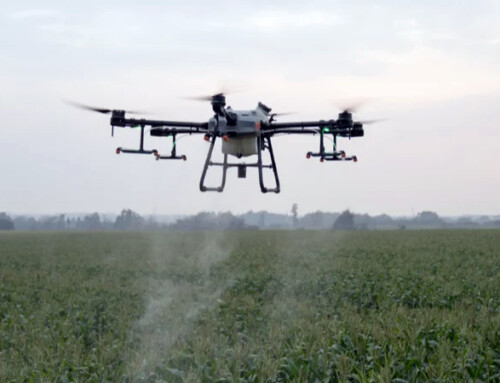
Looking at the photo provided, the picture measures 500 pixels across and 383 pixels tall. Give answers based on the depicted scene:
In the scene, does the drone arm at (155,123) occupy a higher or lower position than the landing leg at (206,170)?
higher

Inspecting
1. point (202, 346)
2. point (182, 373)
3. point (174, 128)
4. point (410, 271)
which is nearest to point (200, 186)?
point (174, 128)

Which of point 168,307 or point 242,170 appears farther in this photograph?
point 168,307

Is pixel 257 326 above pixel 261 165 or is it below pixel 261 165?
below

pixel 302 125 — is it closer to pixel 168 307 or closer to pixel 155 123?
pixel 155 123

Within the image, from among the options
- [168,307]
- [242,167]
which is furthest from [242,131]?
A: [168,307]

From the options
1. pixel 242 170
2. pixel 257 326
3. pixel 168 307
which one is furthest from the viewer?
pixel 168 307

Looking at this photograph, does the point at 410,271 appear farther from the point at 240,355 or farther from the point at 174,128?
the point at 240,355

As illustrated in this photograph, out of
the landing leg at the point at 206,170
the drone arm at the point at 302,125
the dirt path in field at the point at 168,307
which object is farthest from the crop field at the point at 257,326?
the drone arm at the point at 302,125

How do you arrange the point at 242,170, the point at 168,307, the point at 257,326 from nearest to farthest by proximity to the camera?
1. the point at 257,326
2. the point at 242,170
3. the point at 168,307

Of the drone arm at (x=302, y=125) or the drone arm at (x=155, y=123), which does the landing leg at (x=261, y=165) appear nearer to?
the drone arm at (x=302, y=125)
